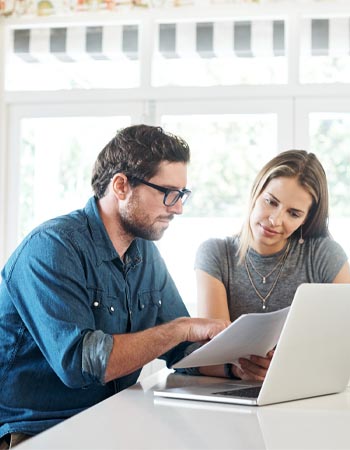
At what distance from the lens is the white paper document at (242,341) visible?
5.26 ft

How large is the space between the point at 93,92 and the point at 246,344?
303cm

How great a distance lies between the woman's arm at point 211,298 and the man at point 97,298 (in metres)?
→ 0.15

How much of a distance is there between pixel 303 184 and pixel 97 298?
87 cm

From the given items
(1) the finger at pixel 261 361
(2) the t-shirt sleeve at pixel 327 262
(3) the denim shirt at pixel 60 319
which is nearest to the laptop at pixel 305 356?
(1) the finger at pixel 261 361

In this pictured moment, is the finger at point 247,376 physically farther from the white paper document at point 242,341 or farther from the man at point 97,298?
the man at point 97,298

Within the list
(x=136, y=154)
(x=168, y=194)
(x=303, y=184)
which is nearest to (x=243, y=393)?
(x=168, y=194)

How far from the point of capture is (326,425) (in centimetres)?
139

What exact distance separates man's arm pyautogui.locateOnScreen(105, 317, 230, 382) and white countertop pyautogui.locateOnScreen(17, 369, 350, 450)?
67 mm

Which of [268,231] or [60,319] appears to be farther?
[268,231]

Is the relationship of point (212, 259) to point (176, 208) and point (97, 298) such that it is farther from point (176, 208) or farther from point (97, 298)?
point (97, 298)

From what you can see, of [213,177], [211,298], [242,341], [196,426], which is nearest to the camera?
[196,426]

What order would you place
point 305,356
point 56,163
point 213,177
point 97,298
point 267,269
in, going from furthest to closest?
point 56,163 → point 213,177 → point 267,269 → point 97,298 → point 305,356

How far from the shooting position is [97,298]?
74.4 inches

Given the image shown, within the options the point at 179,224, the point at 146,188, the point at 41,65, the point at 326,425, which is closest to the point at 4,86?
the point at 41,65
